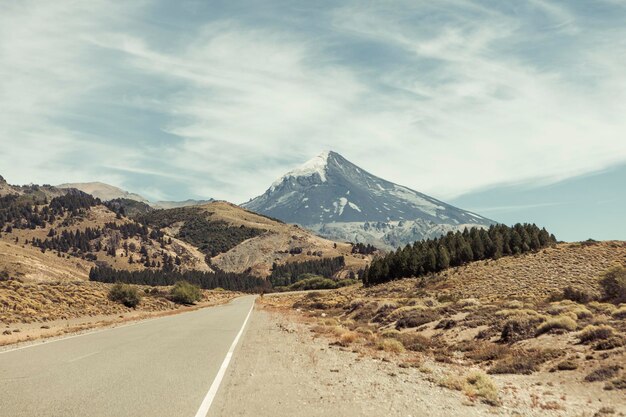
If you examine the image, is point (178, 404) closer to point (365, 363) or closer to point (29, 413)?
point (29, 413)

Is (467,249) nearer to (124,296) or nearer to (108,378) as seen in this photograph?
(124,296)

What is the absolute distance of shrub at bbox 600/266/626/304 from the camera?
3794 centimetres

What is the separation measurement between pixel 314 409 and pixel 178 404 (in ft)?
8.95

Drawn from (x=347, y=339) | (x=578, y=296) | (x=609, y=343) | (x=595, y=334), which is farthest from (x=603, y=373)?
(x=578, y=296)

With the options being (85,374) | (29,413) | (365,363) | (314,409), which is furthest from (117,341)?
(314,409)

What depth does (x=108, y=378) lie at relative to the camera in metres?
12.0

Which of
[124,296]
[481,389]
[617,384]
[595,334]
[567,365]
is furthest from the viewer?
[124,296]

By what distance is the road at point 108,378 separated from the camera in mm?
8789

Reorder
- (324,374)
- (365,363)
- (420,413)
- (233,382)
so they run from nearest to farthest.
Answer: (420,413) < (233,382) < (324,374) < (365,363)

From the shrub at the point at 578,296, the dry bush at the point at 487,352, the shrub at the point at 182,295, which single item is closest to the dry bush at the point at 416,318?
the dry bush at the point at 487,352

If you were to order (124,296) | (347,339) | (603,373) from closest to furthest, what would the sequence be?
1. (603,373)
2. (347,339)
3. (124,296)

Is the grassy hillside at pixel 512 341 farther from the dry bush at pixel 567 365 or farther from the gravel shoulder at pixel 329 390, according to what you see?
the gravel shoulder at pixel 329 390

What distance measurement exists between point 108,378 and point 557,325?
55.6 ft

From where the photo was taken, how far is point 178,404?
915cm
